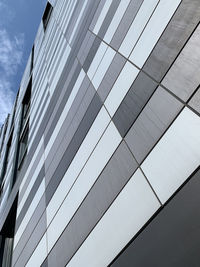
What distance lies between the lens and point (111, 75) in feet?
28.4

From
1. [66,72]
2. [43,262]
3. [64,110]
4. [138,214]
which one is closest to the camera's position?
[138,214]

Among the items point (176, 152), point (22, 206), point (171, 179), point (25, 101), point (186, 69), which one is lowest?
point (171, 179)

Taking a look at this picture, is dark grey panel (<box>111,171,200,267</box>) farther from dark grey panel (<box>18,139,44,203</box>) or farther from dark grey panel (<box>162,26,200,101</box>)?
dark grey panel (<box>18,139,44,203</box>)

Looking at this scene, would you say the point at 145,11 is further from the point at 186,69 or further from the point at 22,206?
the point at 22,206

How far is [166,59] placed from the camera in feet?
18.9

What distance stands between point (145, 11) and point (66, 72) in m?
8.57

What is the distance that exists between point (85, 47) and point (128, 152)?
807 centimetres

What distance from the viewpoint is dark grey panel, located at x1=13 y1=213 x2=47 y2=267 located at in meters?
10.9

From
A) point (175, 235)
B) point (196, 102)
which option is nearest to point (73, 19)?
point (196, 102)

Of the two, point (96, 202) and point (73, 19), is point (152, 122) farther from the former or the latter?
point (73, 19)

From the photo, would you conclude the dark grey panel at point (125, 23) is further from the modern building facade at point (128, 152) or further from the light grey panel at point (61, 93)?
the light grey panel at point (61, 93)

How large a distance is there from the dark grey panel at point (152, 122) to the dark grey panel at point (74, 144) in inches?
113

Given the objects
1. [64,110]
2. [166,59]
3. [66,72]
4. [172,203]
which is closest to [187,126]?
[172,203]

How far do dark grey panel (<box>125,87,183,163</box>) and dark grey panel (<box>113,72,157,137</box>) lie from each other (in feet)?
0.71
